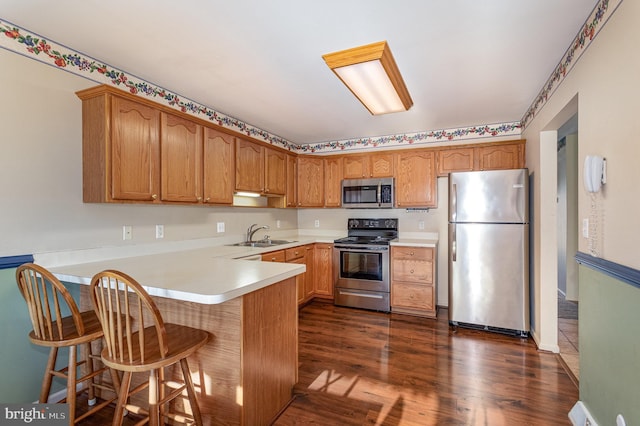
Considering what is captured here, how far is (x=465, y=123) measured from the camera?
3.71 m

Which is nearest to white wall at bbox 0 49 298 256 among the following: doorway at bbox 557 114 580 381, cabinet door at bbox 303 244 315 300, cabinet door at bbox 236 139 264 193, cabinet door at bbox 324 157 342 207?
cabinet door at bbox 236 139 264 193

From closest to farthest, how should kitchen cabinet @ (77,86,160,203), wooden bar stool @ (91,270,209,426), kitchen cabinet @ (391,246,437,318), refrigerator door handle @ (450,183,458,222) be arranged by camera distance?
wooden bar stool @ (91,270,209,426) < kitchen cabinet @ (77,86,160,203) < refrigerator door handle @ (450,183,458,222) < kitchen cabinet @ (391,246,437,318)

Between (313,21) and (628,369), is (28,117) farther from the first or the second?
(628,369)

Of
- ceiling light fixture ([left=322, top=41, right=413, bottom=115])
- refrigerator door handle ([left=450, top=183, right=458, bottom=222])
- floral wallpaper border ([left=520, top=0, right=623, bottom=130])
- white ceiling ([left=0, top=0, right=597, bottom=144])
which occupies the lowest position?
refrigerator door handle ([left=450, top=183, right=458, bottom=222])

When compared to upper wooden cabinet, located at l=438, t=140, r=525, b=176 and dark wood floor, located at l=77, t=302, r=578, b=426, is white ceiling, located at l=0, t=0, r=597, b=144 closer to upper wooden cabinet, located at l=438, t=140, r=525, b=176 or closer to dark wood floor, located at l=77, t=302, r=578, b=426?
upper wooden cabinet, located at l=438, t=140, r=525, b=176

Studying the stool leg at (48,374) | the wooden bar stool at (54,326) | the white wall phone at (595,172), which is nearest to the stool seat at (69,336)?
the wooden bar stool at (54,326)

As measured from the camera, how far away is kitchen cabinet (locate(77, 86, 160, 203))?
2072 millimetres

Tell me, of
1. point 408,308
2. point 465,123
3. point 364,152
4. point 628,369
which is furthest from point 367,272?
point 628,369

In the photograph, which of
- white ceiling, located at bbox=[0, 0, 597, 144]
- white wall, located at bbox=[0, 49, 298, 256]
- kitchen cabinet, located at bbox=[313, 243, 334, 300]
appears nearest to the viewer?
white ceiling, located at bbox=[0, 0, 597, 144]

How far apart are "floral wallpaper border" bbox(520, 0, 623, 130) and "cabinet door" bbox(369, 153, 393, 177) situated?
1696 mm

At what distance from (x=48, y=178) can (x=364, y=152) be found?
3.37m

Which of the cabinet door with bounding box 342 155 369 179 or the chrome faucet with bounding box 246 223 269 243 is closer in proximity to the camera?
the chrome faucet with bounding box 246 223 269 243

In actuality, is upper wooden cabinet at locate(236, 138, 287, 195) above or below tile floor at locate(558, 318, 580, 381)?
above

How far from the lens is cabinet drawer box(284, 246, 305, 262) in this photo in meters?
3.56
